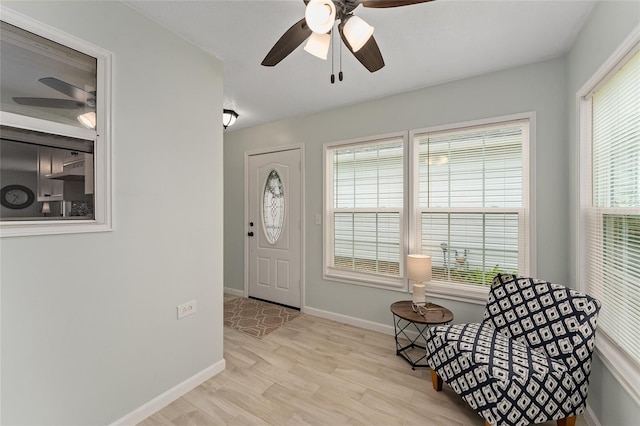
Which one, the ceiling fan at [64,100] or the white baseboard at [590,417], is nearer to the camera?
the ceiling fan at [64,100]

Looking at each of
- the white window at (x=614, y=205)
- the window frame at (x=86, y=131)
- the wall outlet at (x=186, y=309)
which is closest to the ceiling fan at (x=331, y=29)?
the window frame at (x=86, y=131)

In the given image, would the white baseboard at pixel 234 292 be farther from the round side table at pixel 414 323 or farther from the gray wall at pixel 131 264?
the round side table at pixel 414 323

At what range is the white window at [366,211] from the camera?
3.02 m

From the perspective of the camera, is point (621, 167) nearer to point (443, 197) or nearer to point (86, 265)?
point (443, 197)

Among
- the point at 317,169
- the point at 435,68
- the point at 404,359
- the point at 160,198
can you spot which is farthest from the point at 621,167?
the point at 160,198

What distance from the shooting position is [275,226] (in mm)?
3928

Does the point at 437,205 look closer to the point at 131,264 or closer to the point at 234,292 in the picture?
the point at 131,264

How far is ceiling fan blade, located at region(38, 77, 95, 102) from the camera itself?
1.42 meters

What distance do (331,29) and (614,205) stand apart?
1934mm

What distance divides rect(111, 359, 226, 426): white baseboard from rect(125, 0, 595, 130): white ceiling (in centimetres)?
253

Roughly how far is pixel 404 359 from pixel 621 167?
2.08 meters

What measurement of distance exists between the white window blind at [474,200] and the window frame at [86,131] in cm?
260

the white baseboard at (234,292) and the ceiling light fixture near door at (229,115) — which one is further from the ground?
the ceiling light fixture near door at (229,115)

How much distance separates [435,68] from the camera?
2420 millimetres
